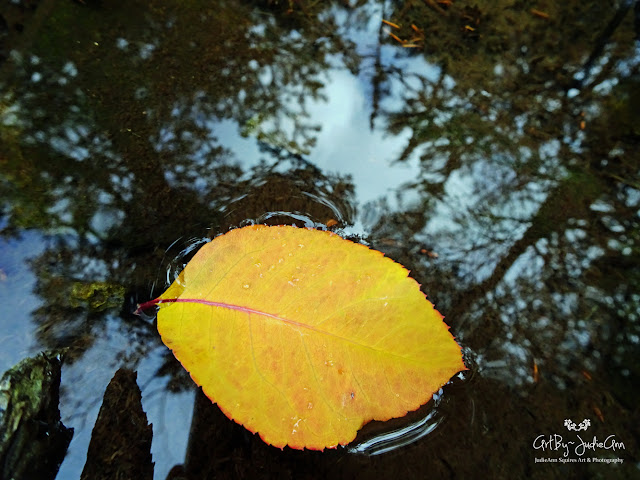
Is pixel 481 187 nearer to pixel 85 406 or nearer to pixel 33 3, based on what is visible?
pixel 85 406

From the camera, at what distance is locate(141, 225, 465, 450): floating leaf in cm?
96

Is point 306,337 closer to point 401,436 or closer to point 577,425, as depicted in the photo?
point 401,436

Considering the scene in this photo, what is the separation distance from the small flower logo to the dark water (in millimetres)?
13

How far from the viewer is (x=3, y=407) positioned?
0.98 meters

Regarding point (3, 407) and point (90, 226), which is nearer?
point (3, 407)

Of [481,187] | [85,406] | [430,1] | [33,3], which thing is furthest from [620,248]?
[33,3]

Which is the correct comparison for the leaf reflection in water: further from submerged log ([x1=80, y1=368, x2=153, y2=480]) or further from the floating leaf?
submerged log ([x1=80, y1=368, x2=153, y2=480])

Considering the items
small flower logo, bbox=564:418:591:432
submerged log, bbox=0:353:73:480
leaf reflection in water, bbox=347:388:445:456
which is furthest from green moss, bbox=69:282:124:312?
small flower logo, bbox=564:418:591:432

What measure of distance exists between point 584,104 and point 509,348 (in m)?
1.20

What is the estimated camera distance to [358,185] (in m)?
1.48

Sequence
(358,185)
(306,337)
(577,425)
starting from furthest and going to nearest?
(358,185) → (577,425) → (306,337)

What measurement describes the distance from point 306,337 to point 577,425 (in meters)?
0.80

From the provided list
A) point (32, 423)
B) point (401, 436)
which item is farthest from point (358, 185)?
point (32, 423)

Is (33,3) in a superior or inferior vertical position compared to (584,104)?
superior
